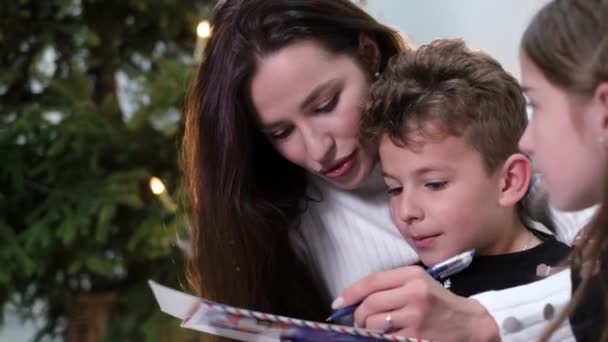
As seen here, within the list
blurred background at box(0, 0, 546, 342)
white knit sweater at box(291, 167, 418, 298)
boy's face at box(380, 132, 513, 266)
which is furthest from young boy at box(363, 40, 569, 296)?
blurred background at box(0, 0, 546, 342)

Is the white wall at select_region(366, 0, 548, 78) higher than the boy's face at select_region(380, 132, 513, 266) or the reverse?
the reverse

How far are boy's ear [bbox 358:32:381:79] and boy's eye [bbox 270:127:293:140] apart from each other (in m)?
0.14

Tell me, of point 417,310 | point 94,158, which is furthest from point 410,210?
point 94,158

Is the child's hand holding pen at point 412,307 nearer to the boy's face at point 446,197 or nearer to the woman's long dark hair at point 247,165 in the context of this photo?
the boy's face at point 446,197

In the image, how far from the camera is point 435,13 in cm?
260

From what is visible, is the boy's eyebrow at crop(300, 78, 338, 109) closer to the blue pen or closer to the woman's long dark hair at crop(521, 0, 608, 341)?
the blue pen

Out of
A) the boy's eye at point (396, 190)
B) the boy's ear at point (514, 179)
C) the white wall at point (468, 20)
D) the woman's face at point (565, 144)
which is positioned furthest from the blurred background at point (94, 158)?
the woman's face at point (565, 144)

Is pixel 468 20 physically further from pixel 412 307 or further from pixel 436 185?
pixel 412 307

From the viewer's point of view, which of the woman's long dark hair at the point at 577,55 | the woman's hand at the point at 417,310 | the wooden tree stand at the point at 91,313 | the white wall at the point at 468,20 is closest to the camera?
the woman's long dark hair at the point at 577,55

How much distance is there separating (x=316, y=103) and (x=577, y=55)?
45 centimetres

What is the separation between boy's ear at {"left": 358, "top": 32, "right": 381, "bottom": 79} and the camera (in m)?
1.18

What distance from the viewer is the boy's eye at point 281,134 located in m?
1.15

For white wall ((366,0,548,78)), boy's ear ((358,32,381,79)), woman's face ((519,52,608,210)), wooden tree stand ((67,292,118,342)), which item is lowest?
wooden tree stand ((67,292,118,342))

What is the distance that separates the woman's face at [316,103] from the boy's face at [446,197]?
0.11 metres
